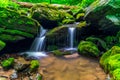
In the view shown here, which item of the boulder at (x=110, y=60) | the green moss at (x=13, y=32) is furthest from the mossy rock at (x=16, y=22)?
the boulder at (x=110, y=60)

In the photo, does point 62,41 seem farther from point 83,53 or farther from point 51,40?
point 83,53

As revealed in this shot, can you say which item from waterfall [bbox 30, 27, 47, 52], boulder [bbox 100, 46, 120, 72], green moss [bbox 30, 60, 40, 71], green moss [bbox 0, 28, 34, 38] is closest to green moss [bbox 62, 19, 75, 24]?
waterfall [bbox 30, 27, 47, 52]

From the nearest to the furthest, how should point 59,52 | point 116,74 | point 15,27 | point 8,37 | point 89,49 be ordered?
point 116,74, point 89,49, point 8,37, point 59,52, point 15,27

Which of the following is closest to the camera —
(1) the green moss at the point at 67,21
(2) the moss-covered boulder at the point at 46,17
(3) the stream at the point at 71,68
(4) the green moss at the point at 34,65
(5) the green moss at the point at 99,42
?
(3) the stream at the point at 71,68

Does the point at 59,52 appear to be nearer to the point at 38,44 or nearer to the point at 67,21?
the point at 38,44

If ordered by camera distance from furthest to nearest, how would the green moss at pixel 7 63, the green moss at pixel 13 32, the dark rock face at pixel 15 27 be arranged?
the green moss at pixel 13 32 < the dark rock face at pixel 15 27 < the green moss at pixel 7 63

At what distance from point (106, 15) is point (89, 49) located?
79.4 inches

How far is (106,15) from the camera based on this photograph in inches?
497

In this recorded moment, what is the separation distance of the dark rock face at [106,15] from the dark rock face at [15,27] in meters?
3.03

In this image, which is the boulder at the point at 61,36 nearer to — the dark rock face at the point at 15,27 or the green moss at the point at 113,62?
the dark rock face at the point at 15,27

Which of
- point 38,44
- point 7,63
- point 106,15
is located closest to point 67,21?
point 38,44

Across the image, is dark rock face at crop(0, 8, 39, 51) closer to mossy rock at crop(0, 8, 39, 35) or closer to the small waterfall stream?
mossy rock at crop(0, 8, 39, 35)

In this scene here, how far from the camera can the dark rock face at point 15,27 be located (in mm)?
12415

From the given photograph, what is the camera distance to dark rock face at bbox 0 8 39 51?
12.4m
